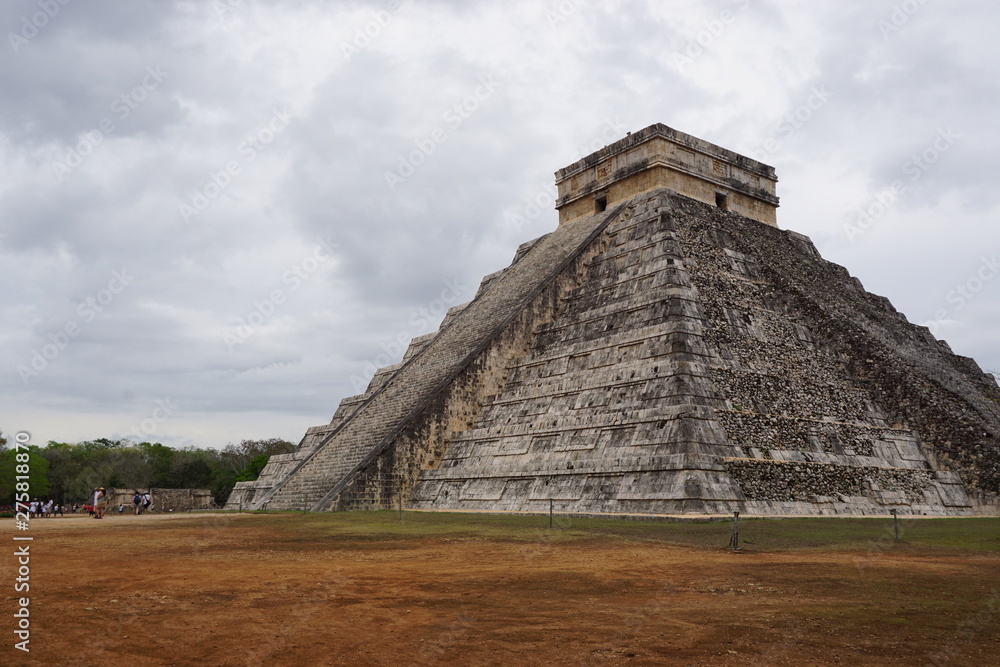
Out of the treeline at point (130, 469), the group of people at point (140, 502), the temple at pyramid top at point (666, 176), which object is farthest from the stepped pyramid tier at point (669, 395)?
the treeline at point (130, 469)

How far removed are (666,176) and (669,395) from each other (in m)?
9.44

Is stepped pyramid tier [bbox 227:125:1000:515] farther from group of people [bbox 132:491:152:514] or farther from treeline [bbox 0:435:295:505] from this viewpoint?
treeline [bbox 0:435:295:505]

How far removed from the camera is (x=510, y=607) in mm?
5379

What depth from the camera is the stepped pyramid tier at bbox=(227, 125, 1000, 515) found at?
12906 mm

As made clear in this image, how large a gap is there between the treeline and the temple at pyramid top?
75.9 ft

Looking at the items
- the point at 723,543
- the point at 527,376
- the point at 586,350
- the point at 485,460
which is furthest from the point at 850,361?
the point at 723,543

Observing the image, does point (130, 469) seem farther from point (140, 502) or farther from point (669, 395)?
point (669, 395)

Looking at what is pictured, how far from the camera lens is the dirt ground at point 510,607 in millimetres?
4156

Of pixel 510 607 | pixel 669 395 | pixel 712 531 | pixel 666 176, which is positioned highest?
pixel 666 176

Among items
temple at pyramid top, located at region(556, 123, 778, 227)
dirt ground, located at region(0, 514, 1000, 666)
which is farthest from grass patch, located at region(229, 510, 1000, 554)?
temple at pyramid top, located at region(556, 123, 778, 227)

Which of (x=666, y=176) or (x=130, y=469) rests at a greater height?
(x=666, y=176)

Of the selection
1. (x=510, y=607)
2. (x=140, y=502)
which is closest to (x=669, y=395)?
(x=510, y=607)

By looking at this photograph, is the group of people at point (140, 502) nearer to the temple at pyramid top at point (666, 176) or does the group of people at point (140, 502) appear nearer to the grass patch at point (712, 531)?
the grass patch at point (712, 531)

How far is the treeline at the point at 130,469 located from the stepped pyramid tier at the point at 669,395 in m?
23.6
